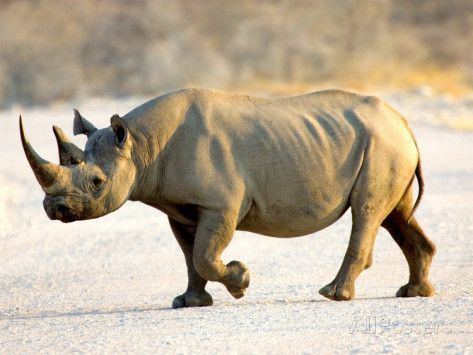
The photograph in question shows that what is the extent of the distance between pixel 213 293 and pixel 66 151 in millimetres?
2171

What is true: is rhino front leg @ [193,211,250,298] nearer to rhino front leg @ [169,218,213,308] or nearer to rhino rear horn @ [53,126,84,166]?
rhino front leg @ [169,218,213,308]

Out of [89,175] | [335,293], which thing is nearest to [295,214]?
[335,293]

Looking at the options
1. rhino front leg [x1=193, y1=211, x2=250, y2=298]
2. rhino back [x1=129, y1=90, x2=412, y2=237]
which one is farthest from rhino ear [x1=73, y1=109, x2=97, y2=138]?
rhino front leg [x1=193, y1=211, x2=250, y2=298]

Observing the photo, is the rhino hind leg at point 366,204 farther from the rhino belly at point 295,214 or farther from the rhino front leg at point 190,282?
the rhino front leg at point 190,282

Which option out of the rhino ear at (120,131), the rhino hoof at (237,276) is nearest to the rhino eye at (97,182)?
the rhino ear at (120,131)

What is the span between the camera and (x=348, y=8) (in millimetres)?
66812

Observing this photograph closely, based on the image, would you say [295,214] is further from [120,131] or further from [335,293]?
[120,131]

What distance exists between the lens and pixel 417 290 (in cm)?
994

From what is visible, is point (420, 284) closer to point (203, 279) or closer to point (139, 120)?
point (203, 279)

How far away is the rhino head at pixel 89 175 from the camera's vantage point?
8625 millimetres

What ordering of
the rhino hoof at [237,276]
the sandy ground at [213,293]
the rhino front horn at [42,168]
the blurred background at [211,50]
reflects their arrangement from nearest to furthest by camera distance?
1. the sandy ground at [213,293]
2. the rhino front horn at [42,168]
3. the rhino hoof at [237,276]
4. the blurred background at [211,50]

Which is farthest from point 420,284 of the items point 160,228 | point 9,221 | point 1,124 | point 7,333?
point 1,124

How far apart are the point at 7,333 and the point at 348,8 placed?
59.6 metres

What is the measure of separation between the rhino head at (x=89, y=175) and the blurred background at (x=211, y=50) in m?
36.3
